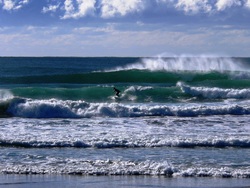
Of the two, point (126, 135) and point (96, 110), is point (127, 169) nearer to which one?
point (126, 135)

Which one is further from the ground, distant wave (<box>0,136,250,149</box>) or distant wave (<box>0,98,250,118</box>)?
distant wave (<box>0,98,250,118</box>)

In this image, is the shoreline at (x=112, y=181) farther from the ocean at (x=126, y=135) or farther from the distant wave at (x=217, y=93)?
the distant wave at (x=217, y=93)

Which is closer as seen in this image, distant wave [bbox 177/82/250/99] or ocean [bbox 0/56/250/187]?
ocean [bbox 0/56/250/187]

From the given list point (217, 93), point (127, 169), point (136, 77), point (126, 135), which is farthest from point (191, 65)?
point (127, 169)

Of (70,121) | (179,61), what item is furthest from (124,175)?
(179,61)

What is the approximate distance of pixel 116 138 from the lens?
59.0ft

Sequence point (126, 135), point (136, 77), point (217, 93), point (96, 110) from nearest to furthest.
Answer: point (126, 135) < point (96, 110) < point (217, 93) < point (136, 77)

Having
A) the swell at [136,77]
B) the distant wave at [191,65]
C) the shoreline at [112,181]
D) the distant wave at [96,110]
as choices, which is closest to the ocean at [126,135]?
the distant wave at [96,110]

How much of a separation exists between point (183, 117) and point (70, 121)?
4.93 meters

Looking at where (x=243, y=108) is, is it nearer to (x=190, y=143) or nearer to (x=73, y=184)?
(x=190, y=143)

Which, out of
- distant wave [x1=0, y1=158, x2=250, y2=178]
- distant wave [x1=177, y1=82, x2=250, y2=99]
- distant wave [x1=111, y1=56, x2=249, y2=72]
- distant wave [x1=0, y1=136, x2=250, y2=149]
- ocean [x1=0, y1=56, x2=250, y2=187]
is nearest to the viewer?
distant wave [x1=0, y1=158, x2=250, y2=178]

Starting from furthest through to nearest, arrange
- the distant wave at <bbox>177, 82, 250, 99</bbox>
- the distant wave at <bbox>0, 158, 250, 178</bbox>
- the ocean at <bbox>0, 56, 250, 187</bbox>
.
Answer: the distant wave at <bbox>177, 82, 250, 99</bbox> → the ocean at <bbox>0, 56, 250, 187</bbox> → the distant wave at <bbox>0, 158, 250, 178</bbox>

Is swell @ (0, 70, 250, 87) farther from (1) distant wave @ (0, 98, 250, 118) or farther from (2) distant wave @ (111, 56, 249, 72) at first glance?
(1) distant wave @ (0, 98, 250, 118)

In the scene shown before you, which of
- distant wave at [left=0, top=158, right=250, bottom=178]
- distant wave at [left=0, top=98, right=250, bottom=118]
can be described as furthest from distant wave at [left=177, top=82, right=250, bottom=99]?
distant wave at [left=0, top=158, right=250, bottom=178]
